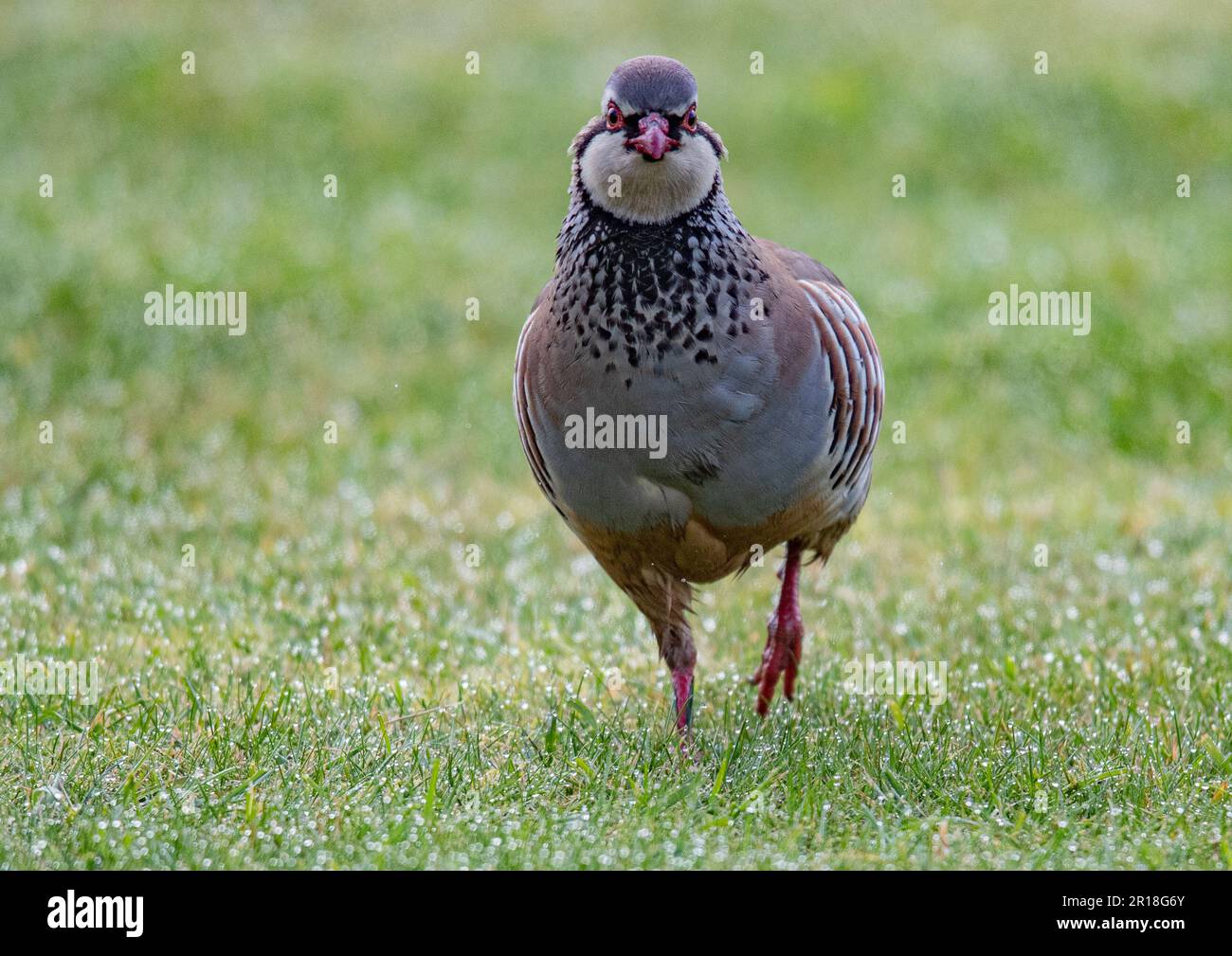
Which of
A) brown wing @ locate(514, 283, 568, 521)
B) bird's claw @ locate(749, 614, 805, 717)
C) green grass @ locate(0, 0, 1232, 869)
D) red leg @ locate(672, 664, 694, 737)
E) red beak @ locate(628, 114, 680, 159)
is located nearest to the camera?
red beak @ locate(628, 114, 680, 159)

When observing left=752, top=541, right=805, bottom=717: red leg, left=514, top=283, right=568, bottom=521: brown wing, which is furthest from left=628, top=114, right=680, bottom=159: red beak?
left=752, top=541, right=805, bottom=717: red leg

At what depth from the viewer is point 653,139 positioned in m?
3.70

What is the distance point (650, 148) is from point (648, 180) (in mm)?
92

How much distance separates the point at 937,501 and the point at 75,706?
4.24 m

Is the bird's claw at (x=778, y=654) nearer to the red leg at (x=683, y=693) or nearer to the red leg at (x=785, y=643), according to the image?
the red leg at (x=785, y=643)

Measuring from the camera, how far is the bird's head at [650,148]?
12.3ft

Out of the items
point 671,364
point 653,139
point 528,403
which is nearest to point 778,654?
point 528,403

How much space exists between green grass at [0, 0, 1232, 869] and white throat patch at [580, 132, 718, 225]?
1.43m

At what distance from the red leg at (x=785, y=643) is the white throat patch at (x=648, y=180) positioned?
4.41 feet

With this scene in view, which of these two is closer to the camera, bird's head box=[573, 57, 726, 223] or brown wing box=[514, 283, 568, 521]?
bird's head box=[573, 57, 726, 223]

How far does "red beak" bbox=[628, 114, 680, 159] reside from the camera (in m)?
3.70

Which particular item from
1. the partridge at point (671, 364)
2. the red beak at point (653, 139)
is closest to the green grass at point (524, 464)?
the partridge at point (671, 364)

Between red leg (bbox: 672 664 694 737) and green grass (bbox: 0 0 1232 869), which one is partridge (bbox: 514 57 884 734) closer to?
red leg (bbox: 672 664 694 737)

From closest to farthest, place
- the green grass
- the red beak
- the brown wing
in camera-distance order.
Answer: the red beak
the green grass
the brown wing
